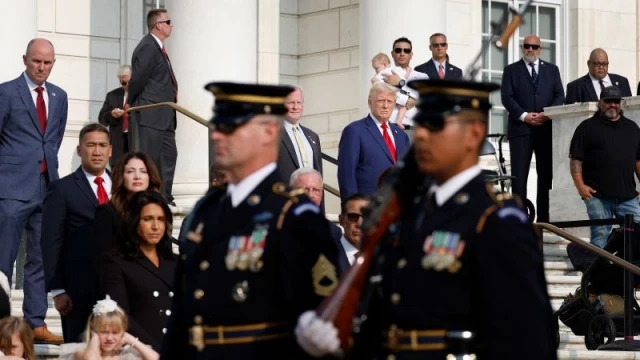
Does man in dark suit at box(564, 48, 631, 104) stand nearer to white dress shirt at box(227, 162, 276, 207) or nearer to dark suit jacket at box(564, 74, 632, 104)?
dark suit jacket at box(564, 74, 632, 104)

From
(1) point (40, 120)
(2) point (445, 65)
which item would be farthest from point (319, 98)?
(1) point (40, 120)

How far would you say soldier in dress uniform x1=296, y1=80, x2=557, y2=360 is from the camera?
17.7 ft

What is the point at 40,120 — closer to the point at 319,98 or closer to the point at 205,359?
the point at 205,359

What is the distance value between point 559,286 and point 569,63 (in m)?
7.85

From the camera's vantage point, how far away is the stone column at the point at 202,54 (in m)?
16.2

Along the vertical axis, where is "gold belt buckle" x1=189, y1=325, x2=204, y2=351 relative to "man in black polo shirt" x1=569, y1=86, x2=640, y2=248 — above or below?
below

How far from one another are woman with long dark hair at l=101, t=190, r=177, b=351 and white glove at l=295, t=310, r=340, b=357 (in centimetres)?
361

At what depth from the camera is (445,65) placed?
16.6 metres

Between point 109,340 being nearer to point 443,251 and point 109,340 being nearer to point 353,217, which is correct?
point 353,217

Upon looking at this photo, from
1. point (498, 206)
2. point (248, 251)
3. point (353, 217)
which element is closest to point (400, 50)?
point (353, 217)

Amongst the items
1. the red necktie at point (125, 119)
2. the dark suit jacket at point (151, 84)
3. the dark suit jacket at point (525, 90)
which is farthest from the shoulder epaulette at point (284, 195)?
the dark suit jacket at point (525, 90)

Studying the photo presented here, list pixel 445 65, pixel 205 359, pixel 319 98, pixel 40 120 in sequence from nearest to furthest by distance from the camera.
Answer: pixel 205 359 < pixel 40 120 < pixel 445 65 < pixel 319 98

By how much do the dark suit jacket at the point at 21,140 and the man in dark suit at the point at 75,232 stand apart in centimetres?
161

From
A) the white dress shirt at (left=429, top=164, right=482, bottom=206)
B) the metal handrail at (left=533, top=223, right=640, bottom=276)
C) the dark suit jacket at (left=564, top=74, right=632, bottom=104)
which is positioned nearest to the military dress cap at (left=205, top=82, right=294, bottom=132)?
the white dress shirt at (left=429, top=164, right=482, bottom=206)
